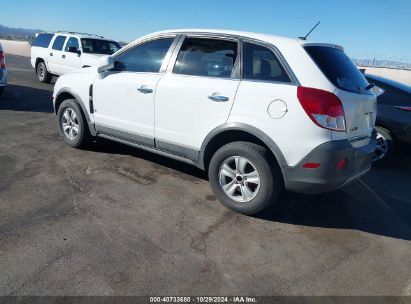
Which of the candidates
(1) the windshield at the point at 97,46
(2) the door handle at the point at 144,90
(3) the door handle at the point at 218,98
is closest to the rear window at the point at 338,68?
(3) the door handle at the point at 218,98

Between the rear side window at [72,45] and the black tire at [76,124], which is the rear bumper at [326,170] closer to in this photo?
the black tire at [76,124]

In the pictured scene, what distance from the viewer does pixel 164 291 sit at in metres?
2.62

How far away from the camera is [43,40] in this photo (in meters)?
13.7

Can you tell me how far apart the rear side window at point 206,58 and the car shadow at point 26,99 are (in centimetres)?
544

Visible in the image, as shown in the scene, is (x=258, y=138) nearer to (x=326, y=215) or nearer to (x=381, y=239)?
(x=326, y=215)

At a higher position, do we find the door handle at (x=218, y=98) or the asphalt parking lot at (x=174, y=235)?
the door handle at (x=218, y=98)

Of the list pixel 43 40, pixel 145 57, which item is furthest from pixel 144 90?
pixel 43 40

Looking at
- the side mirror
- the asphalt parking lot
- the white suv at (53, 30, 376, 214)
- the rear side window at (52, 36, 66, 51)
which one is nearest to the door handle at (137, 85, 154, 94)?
the white suv at (53, 30, 376, 214)

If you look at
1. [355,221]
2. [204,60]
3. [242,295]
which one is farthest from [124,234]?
[355,221]

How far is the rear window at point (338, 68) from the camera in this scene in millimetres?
3471

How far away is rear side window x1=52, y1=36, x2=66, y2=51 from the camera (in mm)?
12700

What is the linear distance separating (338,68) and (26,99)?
871 centimetres

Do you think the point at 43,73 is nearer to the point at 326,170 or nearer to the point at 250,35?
the point at 250,35

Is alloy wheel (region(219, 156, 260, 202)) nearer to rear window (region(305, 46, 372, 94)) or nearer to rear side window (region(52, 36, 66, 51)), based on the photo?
rear window (region(305, 46, 372, 94))
